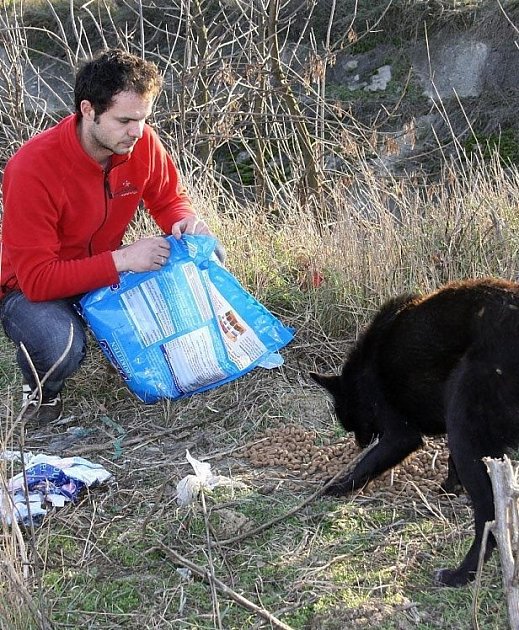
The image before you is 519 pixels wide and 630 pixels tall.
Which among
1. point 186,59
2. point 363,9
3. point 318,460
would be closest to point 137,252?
point 318,460

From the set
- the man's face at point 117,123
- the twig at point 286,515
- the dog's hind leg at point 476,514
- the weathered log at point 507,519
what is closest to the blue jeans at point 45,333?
the man's face at point 117,123

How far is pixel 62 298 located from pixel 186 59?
307cm

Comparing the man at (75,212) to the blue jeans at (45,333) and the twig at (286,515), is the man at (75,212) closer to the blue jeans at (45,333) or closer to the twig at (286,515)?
the blue jeans at (45,333)

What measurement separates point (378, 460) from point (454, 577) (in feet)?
2.29

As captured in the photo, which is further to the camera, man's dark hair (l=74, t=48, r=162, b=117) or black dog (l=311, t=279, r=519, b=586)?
man's dark hair (l=74, t=48, r=162, b=117)

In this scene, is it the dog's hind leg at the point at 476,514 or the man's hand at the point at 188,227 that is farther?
the man's hand at the point at 188,227

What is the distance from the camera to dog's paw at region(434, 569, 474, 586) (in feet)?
9.29

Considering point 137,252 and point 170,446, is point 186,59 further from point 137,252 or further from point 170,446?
point 170,446

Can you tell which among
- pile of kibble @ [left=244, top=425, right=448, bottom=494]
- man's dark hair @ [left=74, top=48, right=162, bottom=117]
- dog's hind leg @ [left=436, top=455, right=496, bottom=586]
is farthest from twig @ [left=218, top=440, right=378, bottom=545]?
man's dark hair @ [left=74, top=48, right=162, bottom=117]

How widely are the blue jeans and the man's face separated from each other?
0.84 m

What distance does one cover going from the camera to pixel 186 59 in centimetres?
660

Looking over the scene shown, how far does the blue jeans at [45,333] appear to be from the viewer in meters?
4.12

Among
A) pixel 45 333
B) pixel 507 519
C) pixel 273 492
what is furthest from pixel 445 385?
pixel 45 333

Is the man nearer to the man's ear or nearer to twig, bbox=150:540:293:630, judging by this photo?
the man's ear
